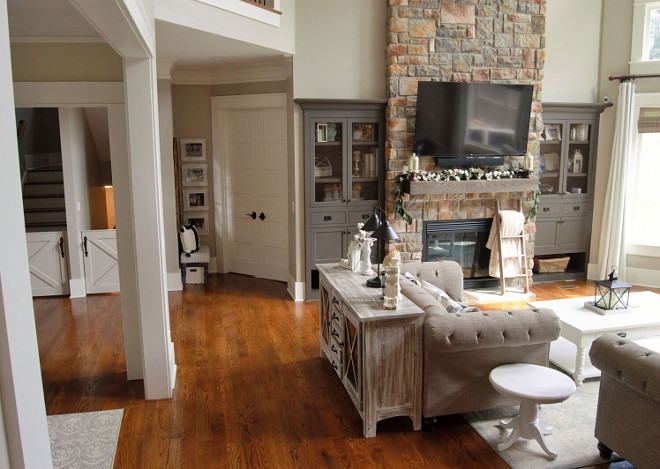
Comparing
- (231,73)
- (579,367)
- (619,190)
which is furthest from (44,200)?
(619,190)

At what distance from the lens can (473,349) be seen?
329 cm

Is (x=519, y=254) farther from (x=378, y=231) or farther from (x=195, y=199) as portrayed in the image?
(x=195, y=199)

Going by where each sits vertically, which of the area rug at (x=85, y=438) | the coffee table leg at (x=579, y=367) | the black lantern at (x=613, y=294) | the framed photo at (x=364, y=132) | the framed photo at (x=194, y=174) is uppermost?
the framed photo at (x=364, y=132)

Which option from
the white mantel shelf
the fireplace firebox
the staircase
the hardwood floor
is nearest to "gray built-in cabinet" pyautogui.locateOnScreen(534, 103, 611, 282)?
the white mantel shelf

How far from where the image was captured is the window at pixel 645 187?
22.5ft

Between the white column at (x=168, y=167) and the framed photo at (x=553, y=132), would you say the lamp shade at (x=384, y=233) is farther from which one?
the framed photo at (x=553, y=132)

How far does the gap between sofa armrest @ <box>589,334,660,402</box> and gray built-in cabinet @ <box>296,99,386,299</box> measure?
362 cm

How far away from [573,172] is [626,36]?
1.83 meters

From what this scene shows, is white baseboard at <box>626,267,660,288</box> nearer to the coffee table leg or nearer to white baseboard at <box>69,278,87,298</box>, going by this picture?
the coffee table leg

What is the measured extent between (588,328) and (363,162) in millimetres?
3228

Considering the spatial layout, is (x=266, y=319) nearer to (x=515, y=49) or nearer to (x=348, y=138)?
(x=348, y=138)

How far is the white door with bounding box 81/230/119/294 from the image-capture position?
653 cm

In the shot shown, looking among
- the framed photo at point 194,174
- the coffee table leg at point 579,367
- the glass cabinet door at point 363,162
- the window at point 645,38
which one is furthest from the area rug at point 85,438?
the window at point 645,38

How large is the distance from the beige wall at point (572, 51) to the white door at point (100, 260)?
5920 millimetres
